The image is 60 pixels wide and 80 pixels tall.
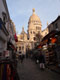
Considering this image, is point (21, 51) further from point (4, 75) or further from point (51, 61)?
point (4, 75)

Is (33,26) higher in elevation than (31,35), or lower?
higher

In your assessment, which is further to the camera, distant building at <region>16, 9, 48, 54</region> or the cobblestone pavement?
distant building at <region>16, 9, 48, 54</region>

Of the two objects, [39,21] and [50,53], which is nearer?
[50,53]

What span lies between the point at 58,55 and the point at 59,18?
6.54 metres

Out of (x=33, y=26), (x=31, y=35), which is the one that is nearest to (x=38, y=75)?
(x=31, y=35)

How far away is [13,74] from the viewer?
339 centimetres

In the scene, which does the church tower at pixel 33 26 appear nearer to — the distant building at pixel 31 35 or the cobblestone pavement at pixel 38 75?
the distant building at pixel 31 35

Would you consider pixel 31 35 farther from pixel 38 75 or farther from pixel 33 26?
pixel 38 75

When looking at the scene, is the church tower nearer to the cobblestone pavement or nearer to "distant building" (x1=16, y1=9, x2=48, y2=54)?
"distant building" (x1=16, y1=9, x2=48, y2=54)

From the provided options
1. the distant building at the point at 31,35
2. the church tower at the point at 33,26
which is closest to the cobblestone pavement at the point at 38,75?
the distant building at the point at 31,35

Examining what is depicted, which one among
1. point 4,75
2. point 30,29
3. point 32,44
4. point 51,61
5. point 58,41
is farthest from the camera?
point 30,29

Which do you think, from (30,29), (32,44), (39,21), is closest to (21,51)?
(32,44)

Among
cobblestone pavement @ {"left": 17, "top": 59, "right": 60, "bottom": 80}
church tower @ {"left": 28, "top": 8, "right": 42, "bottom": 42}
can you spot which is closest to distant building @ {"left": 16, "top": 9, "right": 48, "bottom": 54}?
church tower @ {"left": 28, "top": 8, "right": 42, "bottom": 42}

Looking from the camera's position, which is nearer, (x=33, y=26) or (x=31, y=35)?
(x=31, y=35)
